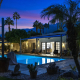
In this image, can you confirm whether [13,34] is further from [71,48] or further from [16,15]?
[71,48]

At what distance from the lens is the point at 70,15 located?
5449mm

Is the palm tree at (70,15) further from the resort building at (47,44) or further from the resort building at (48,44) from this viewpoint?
the resort building at (48,44)

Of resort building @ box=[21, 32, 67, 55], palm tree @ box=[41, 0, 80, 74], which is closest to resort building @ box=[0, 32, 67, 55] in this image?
resort building @ box=[21, 32, 67, 55]

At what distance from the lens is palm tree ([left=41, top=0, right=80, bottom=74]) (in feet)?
16.8

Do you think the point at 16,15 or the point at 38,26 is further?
the point at 38,26

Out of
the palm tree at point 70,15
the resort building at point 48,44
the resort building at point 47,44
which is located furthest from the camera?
the resort building at point 48,44

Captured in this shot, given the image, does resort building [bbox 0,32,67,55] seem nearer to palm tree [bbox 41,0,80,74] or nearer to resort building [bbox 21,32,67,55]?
resort building [bbox 21,32,67,55]

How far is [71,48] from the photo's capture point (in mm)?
5105

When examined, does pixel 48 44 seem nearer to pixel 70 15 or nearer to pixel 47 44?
pixel 47 44

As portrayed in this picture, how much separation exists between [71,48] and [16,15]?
34.8 meters

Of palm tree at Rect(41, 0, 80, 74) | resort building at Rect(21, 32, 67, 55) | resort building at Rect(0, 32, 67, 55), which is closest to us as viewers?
palm tree at Rect(41, 0, 80, 74)

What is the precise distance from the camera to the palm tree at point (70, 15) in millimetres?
5113

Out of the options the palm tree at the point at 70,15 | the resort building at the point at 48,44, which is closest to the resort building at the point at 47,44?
the resort building at the point at 48,44

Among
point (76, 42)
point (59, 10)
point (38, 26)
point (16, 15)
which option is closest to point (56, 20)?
point (59, 10)
